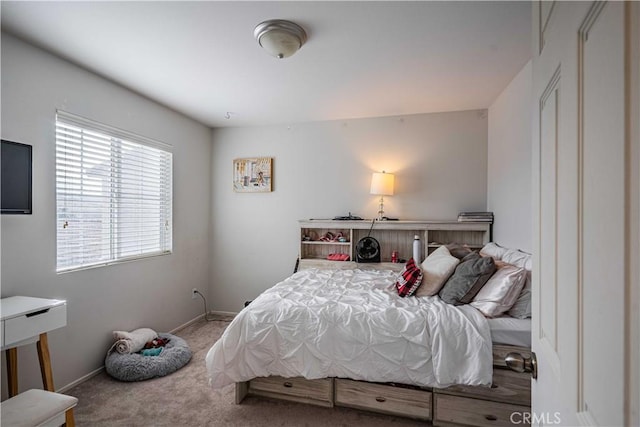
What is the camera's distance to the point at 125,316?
9.77ft

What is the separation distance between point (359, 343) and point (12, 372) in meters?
2.26

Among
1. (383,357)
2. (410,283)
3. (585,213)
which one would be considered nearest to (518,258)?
(410,283)

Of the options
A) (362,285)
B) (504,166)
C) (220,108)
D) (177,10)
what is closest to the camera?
(177,10)

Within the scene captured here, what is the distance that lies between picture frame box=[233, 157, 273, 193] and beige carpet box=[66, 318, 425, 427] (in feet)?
8.00

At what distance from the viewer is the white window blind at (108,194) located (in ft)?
8.09

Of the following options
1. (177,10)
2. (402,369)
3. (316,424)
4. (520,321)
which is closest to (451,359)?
(402,369)

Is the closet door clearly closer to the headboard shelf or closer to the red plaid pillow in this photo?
the red plaid pillow

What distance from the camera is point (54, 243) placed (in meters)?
2.35

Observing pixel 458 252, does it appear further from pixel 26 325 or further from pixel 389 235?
pixel 26 325

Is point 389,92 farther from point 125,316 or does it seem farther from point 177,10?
point 125,316

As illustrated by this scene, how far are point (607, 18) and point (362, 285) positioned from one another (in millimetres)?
2572

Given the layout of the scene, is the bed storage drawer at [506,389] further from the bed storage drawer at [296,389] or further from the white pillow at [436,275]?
the bed storage drawer at [296,389]

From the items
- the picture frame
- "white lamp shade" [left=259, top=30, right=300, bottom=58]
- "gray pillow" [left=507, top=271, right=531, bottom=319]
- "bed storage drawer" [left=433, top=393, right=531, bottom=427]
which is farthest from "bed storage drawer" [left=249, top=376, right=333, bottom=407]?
the picture frame

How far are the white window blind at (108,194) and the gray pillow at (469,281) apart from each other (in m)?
3.01
